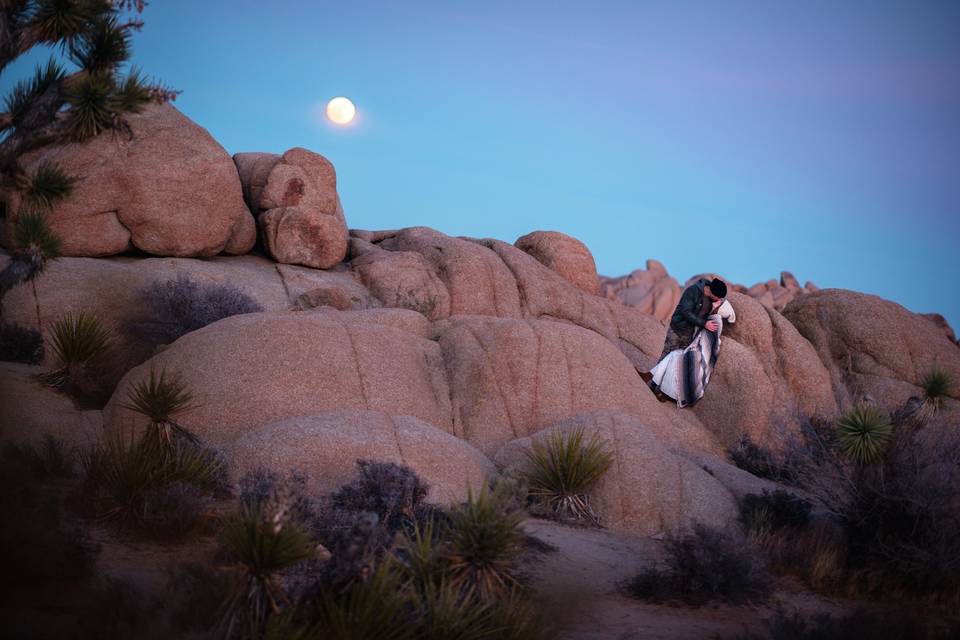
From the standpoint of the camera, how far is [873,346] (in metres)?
21.8

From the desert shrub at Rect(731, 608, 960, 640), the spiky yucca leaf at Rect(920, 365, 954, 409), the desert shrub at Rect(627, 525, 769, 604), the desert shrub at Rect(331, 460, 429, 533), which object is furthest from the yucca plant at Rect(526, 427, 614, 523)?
the spiky yucca leaf at Rect(920, 365, 954, 409)

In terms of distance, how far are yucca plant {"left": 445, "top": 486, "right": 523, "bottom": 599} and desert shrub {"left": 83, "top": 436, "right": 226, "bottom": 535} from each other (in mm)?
3281

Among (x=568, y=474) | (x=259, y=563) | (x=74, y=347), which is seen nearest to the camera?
(x=259, y=563)

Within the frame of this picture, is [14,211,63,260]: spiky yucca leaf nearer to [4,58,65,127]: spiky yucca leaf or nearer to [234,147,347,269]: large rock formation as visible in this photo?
[4,58,65,127]: spiky yucca leaf

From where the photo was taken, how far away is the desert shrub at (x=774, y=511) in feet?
36.0

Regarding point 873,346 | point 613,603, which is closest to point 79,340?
point 613,603

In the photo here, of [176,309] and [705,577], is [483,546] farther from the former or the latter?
[176,309]

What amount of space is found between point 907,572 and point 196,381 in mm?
10204

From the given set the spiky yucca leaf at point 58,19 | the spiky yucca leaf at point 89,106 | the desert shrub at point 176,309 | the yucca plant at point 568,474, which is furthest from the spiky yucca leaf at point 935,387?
the spiky yucca leaf at point 58,19

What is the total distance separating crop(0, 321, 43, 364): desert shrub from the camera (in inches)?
600

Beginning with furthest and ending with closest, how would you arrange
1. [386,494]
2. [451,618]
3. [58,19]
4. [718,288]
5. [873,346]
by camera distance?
[873,346], [718,288], [58,19], [386,494], [451,618]

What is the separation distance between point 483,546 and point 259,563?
72.3 inches

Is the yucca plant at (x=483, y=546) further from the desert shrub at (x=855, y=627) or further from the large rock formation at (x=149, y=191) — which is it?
the large rock formation at (x=149, y=191)

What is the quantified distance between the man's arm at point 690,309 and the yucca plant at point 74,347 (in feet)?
38.4
